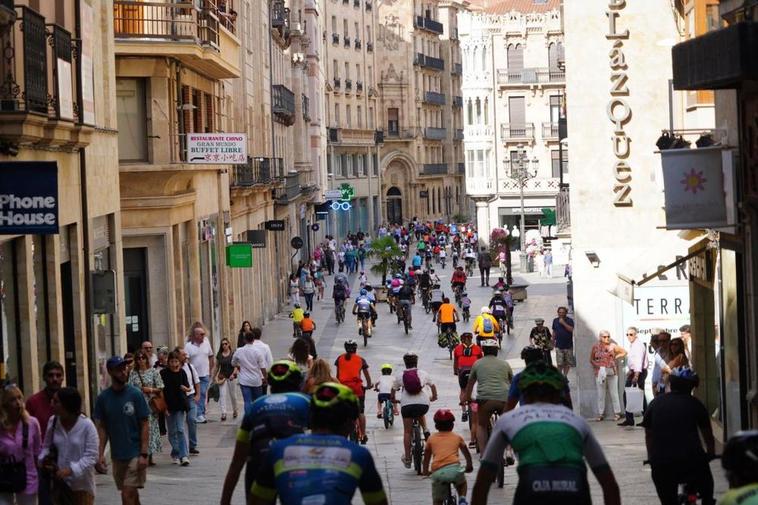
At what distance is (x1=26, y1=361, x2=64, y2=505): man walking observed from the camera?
1230 cm

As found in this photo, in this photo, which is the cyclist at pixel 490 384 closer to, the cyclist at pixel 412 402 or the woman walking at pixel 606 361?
the cyclist at pixel 412 402

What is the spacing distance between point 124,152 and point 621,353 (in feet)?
32.3

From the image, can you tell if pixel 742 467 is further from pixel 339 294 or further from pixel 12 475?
pixel 339 294

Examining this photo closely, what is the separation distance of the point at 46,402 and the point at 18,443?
1942 millimetres

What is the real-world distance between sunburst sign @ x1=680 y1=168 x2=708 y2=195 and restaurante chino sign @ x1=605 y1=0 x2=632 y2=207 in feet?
28.2

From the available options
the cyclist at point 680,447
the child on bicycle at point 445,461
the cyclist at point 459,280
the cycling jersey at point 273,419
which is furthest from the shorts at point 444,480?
the cyclist at point 459,280

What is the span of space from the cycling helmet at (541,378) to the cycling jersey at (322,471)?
920mm

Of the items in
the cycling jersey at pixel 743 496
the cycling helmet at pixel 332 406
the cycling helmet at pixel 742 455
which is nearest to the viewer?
the cycling jersey at pixel 743 496

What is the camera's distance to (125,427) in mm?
12758

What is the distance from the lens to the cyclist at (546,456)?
7.17 m

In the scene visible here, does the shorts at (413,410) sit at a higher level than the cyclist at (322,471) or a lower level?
lower

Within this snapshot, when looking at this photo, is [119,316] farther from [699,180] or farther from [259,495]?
[259,495]

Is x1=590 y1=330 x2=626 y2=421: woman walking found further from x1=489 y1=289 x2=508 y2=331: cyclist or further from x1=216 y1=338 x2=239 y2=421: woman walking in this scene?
x1=489 y1=289 x2=508 y2=331: cyclist

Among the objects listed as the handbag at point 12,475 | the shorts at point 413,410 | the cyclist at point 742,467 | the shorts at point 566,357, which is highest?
the cyclist at point 742,467
